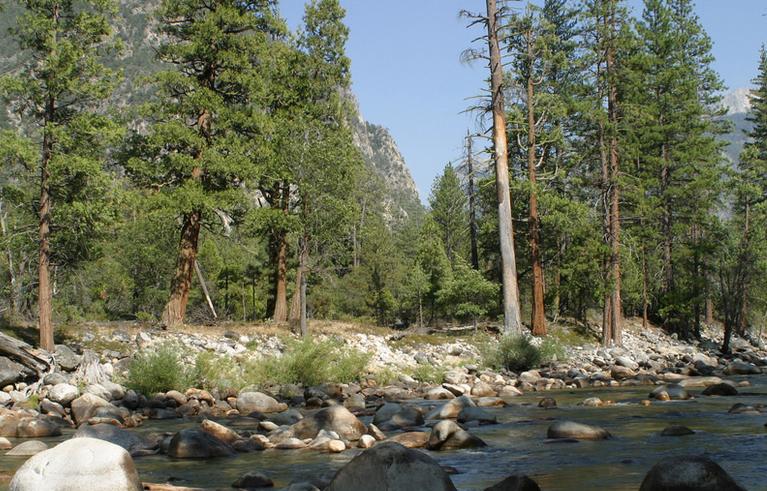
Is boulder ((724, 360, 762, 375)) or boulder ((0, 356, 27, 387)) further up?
boulder ((0, 356, 27, 387))

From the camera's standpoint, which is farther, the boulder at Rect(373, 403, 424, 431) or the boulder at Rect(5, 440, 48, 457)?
the boulder at Rect(373, 403, 424, 431)

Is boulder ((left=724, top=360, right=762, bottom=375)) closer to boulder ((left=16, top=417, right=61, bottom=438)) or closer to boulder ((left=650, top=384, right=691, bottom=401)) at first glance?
boulder ((left=650, top=384, right=691, bottom=401))

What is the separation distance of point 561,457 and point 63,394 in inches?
333

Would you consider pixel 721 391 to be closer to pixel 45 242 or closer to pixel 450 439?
pixel 450 439

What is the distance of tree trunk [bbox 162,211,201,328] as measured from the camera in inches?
863

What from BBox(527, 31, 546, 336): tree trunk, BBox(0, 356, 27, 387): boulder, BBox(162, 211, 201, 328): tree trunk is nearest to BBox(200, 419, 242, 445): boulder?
BBox(0, 356, 27, 387): boulder

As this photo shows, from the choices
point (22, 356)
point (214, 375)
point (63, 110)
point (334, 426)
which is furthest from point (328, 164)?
point (334, 426)

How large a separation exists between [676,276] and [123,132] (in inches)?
1147

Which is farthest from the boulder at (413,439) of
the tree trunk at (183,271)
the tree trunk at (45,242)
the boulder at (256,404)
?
the tree trunk at (183,271)

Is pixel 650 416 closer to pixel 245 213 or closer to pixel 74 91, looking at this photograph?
pixel 74 91

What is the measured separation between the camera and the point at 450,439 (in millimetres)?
7613

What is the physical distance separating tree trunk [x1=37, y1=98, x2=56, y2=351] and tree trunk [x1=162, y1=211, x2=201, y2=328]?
599 cm

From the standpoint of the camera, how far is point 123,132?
53.8 feet

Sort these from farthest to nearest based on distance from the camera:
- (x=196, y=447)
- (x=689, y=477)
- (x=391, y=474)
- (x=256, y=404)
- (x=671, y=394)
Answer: (x=671, y=394) < (x=256, y=404) < (x=196, y=447) < (x=391, y=474) < (x=689, y=477)
